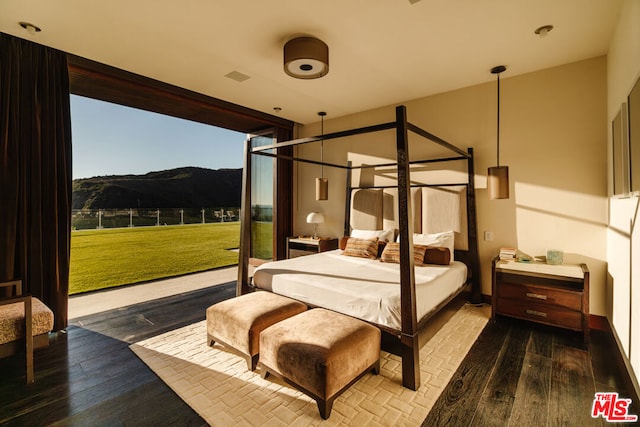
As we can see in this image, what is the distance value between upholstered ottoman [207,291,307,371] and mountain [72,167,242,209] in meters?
9.43

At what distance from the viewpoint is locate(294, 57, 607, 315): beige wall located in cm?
312

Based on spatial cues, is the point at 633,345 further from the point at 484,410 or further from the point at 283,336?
the point at 283,336

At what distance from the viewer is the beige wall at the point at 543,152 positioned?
3125mm

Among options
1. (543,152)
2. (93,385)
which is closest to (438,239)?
(543,152)

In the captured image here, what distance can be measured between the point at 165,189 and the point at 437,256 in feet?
38.1

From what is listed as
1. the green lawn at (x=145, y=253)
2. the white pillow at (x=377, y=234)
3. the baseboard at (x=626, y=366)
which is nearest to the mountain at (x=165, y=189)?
the green lawn at (x=145, y=253)

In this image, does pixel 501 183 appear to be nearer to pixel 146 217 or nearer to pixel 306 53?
pixel 306 53

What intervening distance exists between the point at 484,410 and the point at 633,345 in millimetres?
1207

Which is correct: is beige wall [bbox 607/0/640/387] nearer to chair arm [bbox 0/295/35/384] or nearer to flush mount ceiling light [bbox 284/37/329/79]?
flush mount ceiling light [bbox 284/37/329/79]

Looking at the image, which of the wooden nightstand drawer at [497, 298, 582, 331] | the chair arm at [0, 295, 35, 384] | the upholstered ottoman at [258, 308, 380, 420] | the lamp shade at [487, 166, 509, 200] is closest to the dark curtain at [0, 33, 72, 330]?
the chair arm at [0, 295, 35, 384]

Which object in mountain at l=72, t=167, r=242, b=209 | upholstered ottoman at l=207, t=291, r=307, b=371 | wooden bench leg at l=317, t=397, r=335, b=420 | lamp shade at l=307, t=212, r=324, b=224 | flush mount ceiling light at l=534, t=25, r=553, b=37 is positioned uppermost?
flush mount ceiling light at l=534, t=25, r=553, b=37

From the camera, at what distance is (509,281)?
10.5ft

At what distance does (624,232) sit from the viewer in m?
2.40

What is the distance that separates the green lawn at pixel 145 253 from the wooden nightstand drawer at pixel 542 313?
17.6ft
